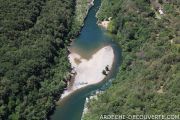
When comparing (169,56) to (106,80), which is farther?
(106,80)

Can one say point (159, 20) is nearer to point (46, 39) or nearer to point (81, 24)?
point (81, 24)

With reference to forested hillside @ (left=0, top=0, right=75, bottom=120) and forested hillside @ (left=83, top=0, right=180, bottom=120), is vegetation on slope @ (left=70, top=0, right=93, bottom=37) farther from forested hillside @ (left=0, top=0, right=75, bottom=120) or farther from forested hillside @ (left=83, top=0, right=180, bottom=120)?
forested hillside @ (left=83, top=0, right=180, bottom=120)

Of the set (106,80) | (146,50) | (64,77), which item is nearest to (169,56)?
(146,50)

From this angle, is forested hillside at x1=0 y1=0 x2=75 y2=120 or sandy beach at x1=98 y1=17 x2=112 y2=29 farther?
sandy beach at x1=98 y1=17 x2=112 y2=29

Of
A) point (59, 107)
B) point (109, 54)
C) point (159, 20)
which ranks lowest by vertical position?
point (59, 107)

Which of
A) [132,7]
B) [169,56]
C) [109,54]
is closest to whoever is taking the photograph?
[169,56]

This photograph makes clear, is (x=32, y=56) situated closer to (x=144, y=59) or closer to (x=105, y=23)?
(x=144, y=59)

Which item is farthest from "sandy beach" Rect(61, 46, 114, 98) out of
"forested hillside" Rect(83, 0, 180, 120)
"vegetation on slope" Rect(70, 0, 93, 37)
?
"vegetation on slope" Rect(70, 0, 93, 37)
